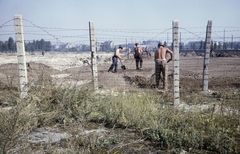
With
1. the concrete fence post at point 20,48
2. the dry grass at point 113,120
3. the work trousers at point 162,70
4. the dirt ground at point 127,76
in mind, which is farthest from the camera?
the work trousers at point 162,70

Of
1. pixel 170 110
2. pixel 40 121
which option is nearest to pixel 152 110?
pixel 170 110

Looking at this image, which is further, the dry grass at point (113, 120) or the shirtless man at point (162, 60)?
the shirtless man at point (162, 60)

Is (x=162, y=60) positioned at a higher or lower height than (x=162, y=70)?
higher

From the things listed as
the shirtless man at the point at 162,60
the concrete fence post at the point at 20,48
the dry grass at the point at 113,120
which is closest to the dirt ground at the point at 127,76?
the concrete fence post at the point at 20,48

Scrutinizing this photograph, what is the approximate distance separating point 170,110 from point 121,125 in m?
1.09

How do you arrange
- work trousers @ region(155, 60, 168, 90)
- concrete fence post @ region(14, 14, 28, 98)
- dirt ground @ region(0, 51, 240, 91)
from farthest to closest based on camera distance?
work trousers @ region(155, 60, 168, 90) < dirt ground @ region(0, 51, 240, 91) < concrete fence post @ region(14, 14, 28, 98)

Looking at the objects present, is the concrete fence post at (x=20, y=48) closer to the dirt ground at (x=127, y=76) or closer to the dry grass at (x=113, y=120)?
the dirt ground at (x=127, y=76)

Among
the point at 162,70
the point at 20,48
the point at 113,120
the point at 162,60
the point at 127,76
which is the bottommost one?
the point at 113,120

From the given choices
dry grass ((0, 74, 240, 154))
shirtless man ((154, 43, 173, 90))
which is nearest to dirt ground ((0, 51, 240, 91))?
dry grass ((0, 74, 240, 154))

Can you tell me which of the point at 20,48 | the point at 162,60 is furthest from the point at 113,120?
the point at 162,60

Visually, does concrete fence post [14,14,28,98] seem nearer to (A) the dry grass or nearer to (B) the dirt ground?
(B) the dirt ground

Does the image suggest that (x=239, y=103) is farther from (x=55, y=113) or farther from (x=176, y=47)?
(x=55, y=113)

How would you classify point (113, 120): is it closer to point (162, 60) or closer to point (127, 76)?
point (162, 60)

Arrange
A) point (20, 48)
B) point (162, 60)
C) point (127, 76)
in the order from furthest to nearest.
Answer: point (127, 76)
point (162, 60)
point (20, 48)
